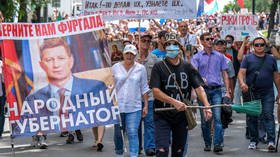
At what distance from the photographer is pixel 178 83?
9.65 m

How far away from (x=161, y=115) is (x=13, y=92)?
2072mm

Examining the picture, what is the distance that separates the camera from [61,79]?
10.9 meters

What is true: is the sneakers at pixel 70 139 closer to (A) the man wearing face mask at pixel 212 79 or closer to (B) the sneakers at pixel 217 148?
(A) the man wearing face mask at pixel 212 79

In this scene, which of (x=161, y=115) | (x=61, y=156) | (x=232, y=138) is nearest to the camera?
(x=161, y=115)

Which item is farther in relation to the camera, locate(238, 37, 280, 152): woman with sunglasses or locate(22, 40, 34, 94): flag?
locate(238, 37, 280, 152): woman with sunglasses

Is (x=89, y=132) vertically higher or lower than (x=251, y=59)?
lower

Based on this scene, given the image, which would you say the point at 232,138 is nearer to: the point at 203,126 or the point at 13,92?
the point at 203,126

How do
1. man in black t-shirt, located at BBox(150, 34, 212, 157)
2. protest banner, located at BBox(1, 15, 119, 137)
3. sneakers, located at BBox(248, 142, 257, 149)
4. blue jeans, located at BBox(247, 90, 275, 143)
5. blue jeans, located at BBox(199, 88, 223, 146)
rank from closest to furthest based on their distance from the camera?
man in black t-shirt, located at BBox(150, 34, 212, 157), protest banner, located at BBox(1, 15, 119, 137), blue jeans, located at BBox(199, 88, 223, 146), blue jeans, located at BBox(247, 90, 275, 143), sneakers, located at BBox(248, 142, 257, 149)

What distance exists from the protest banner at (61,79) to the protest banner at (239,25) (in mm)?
8744

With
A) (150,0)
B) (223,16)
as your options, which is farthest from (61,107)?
(223,16)

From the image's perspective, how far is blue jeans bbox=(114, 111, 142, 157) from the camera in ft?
36.4

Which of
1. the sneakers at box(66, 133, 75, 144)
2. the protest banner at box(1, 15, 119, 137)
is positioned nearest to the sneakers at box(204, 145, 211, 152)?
the sneakers at box(66, 133, 75, 144)

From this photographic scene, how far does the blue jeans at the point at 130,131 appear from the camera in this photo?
11109 mm

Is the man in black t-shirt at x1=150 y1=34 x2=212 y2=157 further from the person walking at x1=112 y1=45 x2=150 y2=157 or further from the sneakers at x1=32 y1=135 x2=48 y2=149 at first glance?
the sneakers at x1=32 y1=135 x2=48 y2=149
